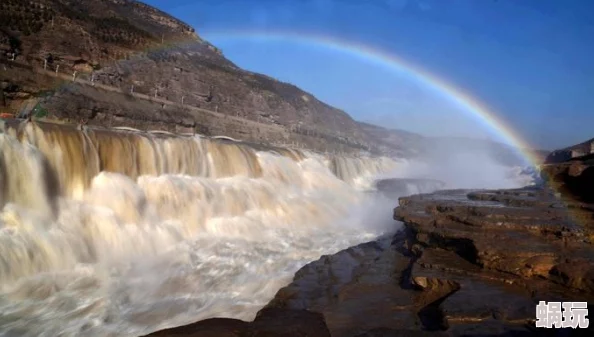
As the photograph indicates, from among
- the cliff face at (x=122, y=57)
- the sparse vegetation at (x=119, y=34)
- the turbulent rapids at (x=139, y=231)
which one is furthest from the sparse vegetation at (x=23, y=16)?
the turbulent rapids at (x=139, y=231)

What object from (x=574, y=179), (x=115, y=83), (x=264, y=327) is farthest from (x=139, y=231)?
(x=115, y=83)

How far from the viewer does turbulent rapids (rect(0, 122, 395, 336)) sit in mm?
6996

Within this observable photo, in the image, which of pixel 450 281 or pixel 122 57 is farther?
pixel 122 57

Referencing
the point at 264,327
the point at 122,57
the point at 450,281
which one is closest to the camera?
the point at 264,327

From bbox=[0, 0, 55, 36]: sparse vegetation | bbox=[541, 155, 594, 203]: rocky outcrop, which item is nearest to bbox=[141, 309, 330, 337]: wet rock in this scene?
bbox=[541, 155, 594, 203]: rocky outcrop

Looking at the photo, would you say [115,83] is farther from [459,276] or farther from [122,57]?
[459,276]

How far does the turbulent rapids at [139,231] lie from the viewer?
700cm

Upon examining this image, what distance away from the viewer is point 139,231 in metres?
11.0

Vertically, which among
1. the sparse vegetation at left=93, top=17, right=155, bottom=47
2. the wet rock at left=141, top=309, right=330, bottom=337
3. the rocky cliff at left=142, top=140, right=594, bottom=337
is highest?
the sparse vegetation at left=93, top=17, right=155, bottom=47

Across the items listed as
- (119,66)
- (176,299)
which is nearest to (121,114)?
(119,66)

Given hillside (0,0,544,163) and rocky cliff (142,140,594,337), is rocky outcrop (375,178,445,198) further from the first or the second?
hillside (0,0,544,163)

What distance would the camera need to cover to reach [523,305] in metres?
5.32

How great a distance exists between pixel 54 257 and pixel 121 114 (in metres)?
22.3

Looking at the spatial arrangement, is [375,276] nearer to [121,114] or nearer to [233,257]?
[233,257]
